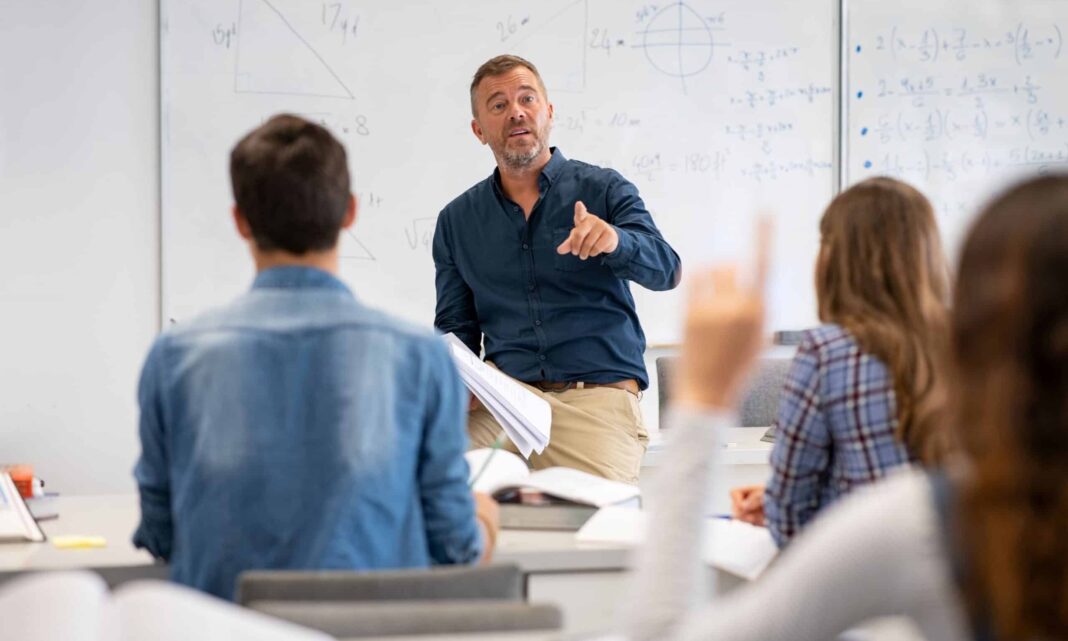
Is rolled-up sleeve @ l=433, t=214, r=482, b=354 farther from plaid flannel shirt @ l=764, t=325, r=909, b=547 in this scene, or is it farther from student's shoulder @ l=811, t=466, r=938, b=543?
student's shoulder @ l=811, t=466, r=938, b=543

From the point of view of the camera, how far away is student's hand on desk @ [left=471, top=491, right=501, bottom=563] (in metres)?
1.85

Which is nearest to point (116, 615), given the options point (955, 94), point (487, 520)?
point (487, 520)

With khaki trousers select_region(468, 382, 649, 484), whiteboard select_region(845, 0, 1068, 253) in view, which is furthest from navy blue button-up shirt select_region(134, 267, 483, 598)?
whiteboard select_region(845, 0, 1068, 253)

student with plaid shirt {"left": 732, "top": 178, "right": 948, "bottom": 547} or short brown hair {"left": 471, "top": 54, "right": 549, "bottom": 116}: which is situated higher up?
short brown hair {"left": 471, "top": 54, "right": 549, "bottom": 116}

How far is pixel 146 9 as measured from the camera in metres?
4.15

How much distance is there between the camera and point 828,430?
1831 mm

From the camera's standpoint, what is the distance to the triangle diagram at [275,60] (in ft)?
13.7

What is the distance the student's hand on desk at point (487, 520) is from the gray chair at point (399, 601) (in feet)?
1.48

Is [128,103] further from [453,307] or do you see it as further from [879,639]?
[879,639]

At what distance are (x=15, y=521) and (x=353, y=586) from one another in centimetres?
97

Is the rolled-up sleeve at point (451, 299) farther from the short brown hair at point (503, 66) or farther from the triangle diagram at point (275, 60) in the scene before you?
the triangle diagram at point (275, 60)

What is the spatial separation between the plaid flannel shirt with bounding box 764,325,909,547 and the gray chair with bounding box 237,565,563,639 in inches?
23.5

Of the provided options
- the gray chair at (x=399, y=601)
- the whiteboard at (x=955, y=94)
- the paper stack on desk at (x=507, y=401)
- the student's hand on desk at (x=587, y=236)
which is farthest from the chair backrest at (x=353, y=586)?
the whiteboard at (x=955, y=94)

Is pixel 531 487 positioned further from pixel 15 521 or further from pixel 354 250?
pixel 354 250
